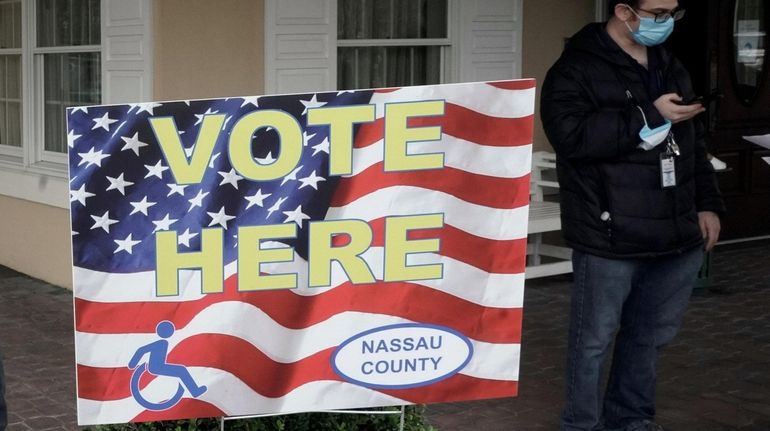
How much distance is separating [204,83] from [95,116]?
4675mm

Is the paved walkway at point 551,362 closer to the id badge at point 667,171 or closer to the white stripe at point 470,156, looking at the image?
the id badge at point 667,171

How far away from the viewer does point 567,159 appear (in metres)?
5.06

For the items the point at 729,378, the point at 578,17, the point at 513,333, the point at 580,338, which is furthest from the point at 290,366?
the point at 578,17

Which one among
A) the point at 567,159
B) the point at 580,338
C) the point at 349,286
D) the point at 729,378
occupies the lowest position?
the point at 729,378

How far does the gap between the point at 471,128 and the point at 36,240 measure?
639 cm

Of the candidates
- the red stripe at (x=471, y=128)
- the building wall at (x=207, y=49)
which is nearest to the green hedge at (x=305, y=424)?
the red stripe at (x=471, y=128)

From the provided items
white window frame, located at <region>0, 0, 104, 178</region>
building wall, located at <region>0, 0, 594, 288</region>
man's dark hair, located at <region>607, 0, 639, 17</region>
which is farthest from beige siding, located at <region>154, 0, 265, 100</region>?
man's dark hair, located at <region>607, 0, 639, 17</region>

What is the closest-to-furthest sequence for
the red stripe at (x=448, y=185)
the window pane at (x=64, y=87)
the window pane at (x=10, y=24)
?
the red stripe at (x=448, y=185) → the window pane at (x=64, y=87) → the window pane at (x=10, y=24)

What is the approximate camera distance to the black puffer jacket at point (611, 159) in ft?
16.1

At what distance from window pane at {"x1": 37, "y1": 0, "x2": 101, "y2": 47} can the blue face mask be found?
17.1 feet

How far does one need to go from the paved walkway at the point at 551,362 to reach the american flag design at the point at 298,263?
1923 mm

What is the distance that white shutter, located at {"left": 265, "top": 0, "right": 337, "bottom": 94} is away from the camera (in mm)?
8469

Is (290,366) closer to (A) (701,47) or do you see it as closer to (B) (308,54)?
(B) (308,54)

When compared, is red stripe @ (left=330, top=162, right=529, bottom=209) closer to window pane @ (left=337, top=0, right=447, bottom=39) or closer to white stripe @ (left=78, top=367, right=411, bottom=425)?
white stripe @ (left=78, top=367, right=411, bottom=425)
